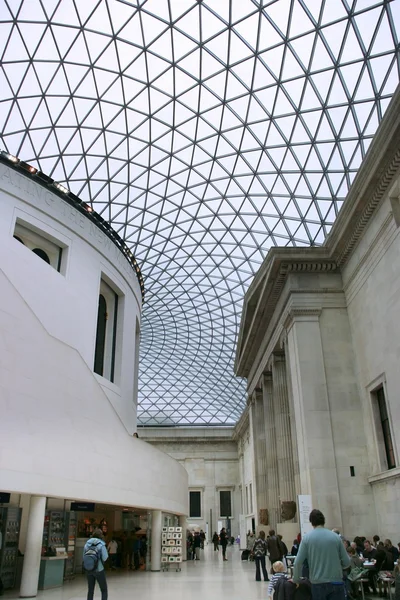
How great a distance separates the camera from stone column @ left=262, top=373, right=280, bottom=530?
36875 millimetres

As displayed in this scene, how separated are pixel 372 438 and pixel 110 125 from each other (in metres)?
26.3

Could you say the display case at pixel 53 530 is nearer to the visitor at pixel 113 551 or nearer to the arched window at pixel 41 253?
the visitor at pixel 113 551

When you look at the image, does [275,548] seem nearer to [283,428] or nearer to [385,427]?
[385,427]

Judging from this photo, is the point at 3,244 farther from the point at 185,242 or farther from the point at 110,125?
the point at 185,242

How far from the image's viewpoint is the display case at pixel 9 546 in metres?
17.5

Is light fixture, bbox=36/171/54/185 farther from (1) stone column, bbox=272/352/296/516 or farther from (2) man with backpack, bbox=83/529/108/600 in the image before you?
→ (2) man with backpack, bbox=83/529/108/600

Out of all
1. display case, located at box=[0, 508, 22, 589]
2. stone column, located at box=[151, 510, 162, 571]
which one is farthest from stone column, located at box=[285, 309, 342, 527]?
display case, located at box=[0, 508, 22, 589]

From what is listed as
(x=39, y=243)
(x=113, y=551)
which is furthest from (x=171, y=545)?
(x=39, y=243)

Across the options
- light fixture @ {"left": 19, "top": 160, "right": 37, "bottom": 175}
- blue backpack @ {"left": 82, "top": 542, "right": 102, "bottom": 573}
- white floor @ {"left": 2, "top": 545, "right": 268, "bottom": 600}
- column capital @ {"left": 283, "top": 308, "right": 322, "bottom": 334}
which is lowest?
white floor @ {"left": 2, "top": 545, "right": 268, "bottom": 600}

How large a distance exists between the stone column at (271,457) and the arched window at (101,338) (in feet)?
45.8

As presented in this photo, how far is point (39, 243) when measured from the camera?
2683 cm

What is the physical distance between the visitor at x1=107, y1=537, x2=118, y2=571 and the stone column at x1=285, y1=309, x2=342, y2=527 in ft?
34.2

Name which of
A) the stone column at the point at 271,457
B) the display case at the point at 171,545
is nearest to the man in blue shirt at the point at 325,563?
the display case at the point at 171,545

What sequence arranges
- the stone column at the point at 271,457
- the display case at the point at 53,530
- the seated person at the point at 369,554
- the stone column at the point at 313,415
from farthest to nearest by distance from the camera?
the stone column at the point at 271,457 < the stone column at the point at 313,415 < the display case at the point at 53,530 < the seated person at the point at 369,554
